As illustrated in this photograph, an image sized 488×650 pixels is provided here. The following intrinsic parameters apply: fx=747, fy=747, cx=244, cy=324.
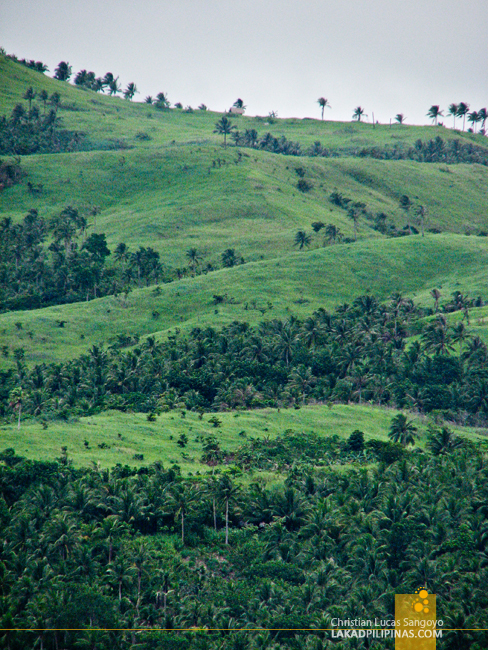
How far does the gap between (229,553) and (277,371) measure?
6183cm

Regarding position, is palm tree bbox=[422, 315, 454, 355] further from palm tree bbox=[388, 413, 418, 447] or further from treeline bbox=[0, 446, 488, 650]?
treeline bbox=[0, 446, 488, 650]

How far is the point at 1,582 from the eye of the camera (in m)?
74.9

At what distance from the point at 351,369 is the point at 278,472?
46752 millimetres

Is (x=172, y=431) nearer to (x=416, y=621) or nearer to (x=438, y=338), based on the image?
(x=416, y=621)

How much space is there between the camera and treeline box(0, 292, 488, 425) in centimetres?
13575

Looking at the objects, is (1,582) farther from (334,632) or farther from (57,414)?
(57,414)

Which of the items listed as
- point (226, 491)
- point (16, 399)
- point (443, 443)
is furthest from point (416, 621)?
point (16, 399)

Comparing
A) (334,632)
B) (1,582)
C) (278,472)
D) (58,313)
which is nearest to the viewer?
(334,632)

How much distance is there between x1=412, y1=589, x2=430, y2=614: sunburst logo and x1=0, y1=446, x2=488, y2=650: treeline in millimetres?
1291

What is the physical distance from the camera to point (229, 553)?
88.8 m

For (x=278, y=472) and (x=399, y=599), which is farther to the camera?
(x=278, y=472)

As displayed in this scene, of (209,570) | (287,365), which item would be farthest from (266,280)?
(209,570)

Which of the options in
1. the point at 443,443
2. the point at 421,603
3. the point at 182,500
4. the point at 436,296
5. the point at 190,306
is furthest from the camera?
the point at 190,306

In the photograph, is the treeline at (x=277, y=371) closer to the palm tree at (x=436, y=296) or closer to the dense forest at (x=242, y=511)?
the dense forest at (x=242, y=511)
